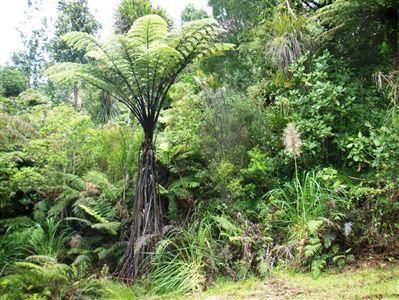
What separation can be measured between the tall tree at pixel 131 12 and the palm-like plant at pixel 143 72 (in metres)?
6.24

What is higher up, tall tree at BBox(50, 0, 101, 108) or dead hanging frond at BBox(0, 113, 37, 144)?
tall tree at BBox(50, 0, 101, 108)

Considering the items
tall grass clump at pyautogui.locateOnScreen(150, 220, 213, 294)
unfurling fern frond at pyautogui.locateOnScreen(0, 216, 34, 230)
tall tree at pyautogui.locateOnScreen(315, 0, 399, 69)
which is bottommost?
tall grass clump at pyautogui.locateOnScreen(150, 220, 213, 294)

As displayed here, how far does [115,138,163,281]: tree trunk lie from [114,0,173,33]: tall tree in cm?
713

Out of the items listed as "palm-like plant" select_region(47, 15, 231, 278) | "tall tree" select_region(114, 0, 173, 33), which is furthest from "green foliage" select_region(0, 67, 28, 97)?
"palm-like plant" select_region(47, 15, 231, 278)

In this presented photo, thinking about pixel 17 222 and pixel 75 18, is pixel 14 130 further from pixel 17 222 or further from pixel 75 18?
pixel 75 18

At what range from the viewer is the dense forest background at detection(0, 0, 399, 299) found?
13.1 feet

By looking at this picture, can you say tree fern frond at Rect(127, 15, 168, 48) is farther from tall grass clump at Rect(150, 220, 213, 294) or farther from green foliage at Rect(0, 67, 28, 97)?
green foliage at Rect(0, 67, 28, 97)

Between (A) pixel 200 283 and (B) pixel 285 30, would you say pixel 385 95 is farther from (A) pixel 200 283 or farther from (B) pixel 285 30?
(A) pixel 200 283

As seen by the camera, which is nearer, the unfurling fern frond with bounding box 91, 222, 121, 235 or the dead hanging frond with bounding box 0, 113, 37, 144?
the unfurling fern frond with bounding box 91, 222, 121, 235

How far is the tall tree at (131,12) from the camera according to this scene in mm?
10766

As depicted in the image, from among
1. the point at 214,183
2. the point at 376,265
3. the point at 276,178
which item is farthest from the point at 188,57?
the point at 376,265

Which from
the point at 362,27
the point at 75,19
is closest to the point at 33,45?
the point at 75,19

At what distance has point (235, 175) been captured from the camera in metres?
5.37

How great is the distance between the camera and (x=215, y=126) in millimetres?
5484
